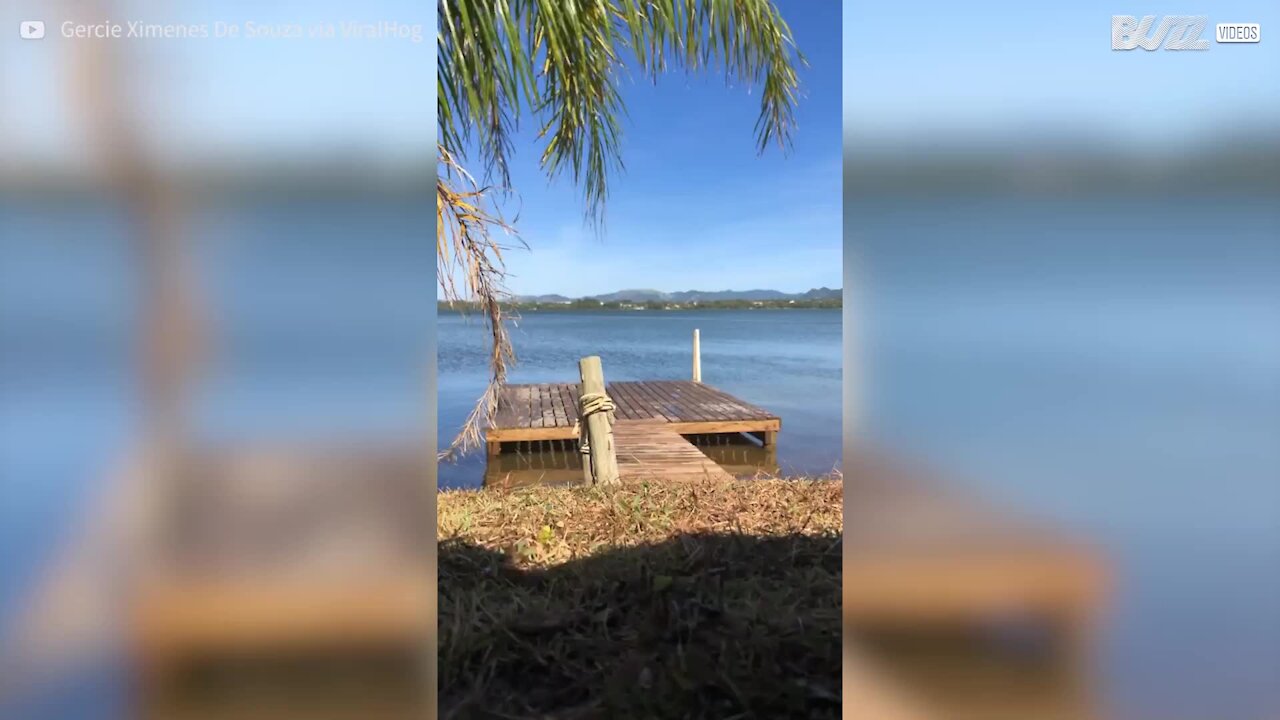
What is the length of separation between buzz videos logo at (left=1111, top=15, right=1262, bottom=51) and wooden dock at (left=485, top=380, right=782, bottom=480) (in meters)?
3.76

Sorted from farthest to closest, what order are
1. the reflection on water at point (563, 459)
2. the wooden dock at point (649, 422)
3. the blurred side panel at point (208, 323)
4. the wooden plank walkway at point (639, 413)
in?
the wooden plank walkway at point (639, 413) → the reflection on water at point (563, 459) → the wooden dock at point (649, 422) → the blurred side panel at point (208, 323)

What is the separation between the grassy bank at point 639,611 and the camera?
55.2 inches

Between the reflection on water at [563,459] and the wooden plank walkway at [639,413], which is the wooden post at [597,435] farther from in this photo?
the wooden plank walkway at [639,413]

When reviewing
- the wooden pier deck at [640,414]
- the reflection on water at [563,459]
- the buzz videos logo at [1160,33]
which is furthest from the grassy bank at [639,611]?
the wooden pier deck at [640,414]

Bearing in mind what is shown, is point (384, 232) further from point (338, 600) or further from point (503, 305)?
point (503, 305)

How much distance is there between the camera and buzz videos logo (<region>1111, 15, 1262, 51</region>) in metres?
0.88

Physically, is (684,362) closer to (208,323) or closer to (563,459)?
(563,459)

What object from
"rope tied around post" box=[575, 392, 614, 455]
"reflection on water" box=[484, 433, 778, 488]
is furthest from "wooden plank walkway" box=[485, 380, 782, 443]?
"rope tied around post" box=[575, 392, 614, 455]

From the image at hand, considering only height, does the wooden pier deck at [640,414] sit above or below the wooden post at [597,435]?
below

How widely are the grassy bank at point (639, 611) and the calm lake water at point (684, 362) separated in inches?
28.0

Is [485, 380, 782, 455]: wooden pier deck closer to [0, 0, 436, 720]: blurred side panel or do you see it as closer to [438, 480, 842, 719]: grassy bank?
[438, 480, 842, 719]: grassy bank

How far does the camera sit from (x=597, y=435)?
171 inches

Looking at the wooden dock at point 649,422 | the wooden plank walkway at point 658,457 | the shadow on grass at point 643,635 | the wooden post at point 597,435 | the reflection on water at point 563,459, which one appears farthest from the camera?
the reflection on water at point 563,459

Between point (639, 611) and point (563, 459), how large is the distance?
18.9 feet
